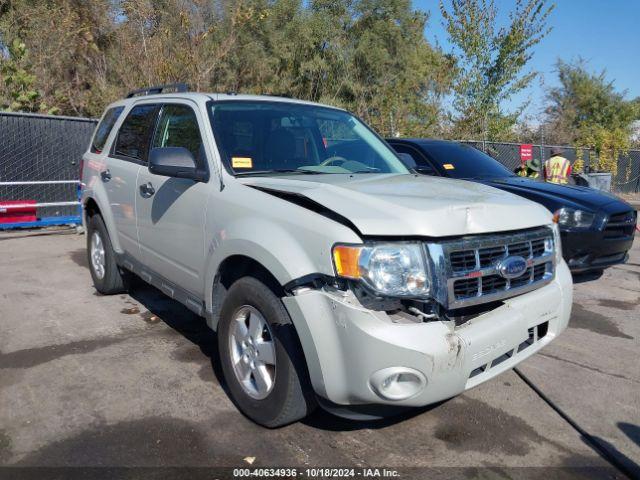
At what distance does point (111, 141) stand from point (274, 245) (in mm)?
3201

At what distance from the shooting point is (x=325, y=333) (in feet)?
8.55

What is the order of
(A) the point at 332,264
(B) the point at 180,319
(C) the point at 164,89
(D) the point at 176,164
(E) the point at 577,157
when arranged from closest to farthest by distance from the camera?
1. (A) the point at 332,264
2. (D) the point at 176,164
3. (B) the point at 180,319
4. (C) the point at 164,89
5. (E) the point at 577,157

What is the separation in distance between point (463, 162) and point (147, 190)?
14.2ft

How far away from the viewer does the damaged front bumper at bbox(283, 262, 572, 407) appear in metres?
2.53

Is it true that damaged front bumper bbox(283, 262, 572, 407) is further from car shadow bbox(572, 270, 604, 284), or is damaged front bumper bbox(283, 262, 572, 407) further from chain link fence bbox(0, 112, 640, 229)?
chain link fence bbox(0, 112, 640, 229)

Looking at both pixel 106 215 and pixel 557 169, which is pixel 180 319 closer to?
pixel 106 215

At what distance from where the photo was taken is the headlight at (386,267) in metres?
2.59

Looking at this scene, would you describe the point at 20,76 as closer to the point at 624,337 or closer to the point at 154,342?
the point at 154,342

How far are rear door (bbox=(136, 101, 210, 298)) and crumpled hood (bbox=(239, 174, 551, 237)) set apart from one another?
1.78 ft

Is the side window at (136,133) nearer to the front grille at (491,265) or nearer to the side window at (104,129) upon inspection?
the side window at (104,129)

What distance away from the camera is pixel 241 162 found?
3.67 metres

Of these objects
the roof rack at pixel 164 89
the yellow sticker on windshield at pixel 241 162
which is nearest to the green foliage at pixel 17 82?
the roof rack at pixel 164 89

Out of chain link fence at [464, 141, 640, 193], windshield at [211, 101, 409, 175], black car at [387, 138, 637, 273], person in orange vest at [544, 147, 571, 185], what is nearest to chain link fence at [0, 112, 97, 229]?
black car at [387, 138, 637, 273]

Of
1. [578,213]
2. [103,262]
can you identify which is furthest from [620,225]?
[103,262]
